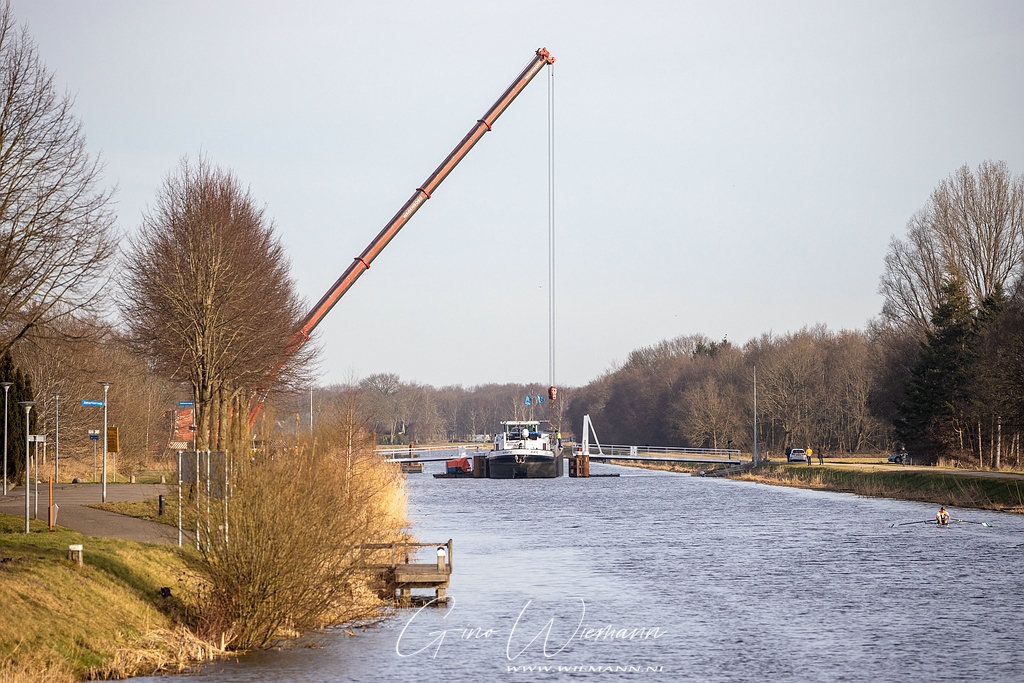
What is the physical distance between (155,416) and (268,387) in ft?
155

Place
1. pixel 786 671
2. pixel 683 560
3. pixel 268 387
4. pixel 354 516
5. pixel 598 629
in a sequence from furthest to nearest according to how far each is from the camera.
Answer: pixel 268 387, pixel 683 560, pixel 598 629, pixel 354 516, pixel 786 671

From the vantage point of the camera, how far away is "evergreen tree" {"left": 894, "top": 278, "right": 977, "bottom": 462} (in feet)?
218

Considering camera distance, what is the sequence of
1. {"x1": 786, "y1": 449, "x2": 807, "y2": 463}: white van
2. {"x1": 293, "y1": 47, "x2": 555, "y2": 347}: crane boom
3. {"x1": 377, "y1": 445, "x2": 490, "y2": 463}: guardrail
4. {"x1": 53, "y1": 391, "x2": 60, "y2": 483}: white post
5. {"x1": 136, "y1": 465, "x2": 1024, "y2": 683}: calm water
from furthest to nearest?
{"x1": 377, "y1": 445, "x2": 490, "y2": 463}: guardrail, {"x1": 786, "y1": 449, "x2": 807, "y2": 463}: white van, {"x1": 293, "y1": 47, "x2": 555, "y2": 347}: crane boom, {"x1": 53, "y1": 391, "x2": 60, "y2": 483}: white post, {"x1": 136, "y1": 465, "x2": 1024, "y2": 683}: calm water

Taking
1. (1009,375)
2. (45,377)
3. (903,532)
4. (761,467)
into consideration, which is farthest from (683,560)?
(761,467)

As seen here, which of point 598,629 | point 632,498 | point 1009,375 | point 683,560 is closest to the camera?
point 598,629

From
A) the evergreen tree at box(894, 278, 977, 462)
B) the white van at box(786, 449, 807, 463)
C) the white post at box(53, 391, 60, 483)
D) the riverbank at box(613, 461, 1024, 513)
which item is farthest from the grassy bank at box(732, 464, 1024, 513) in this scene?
the white post at box(53, 391, 60, 483)

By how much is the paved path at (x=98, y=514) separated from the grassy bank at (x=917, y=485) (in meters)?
36.0

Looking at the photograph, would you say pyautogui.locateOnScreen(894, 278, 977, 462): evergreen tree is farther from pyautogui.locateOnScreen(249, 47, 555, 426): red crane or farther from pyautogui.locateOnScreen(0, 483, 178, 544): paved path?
pyautogui.locateOnScreen(0, 483, 178, 544): paved path

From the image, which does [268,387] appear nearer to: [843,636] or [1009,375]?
[843,636]

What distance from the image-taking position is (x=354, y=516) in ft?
Answer: 74.5

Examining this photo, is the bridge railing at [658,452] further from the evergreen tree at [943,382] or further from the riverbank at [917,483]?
the evergreen tree at [943,382]

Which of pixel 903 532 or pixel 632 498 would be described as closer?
pixel 903 532

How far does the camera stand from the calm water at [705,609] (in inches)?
805

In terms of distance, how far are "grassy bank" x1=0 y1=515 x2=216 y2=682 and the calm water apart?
1253mm
